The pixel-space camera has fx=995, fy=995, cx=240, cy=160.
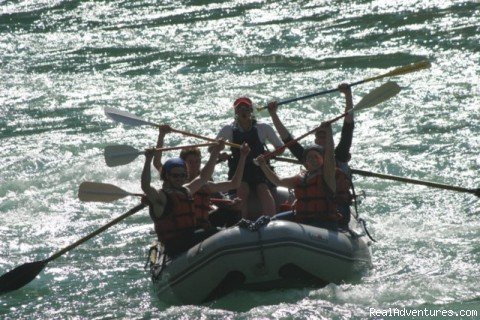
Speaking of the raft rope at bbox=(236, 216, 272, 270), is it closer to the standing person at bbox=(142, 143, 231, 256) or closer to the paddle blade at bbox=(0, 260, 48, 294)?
the standing person at bbox=(142, 143, 231, 256)

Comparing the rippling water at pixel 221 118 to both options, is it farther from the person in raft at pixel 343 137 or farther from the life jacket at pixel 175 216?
the person in raft at pixel 343 137

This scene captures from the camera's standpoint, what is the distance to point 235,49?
17.8 m

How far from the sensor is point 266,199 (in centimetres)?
911

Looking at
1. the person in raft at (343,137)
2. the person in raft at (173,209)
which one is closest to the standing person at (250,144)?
the person in raft at (343,137)

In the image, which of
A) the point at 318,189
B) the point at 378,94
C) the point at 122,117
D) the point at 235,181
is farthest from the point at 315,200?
the point at 122,117

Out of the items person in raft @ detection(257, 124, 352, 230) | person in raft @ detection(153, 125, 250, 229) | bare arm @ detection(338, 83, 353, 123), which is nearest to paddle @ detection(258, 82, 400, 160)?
bare arm @ detection(338, 83, 353, 123)

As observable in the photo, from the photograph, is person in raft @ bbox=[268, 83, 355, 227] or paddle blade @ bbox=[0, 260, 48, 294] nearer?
paddle blade @ bbox=[0, 260, 48, 294]

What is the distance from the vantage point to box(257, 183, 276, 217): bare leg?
901cm

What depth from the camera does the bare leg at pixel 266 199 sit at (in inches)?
355

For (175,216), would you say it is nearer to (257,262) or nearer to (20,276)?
(257,262)

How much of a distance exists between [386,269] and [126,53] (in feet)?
33.6

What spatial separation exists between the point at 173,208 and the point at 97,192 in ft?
3.26

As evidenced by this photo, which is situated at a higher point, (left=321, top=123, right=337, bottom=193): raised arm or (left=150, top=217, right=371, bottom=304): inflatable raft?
(left=321, top=123, right=337, bottom=193): raised arm

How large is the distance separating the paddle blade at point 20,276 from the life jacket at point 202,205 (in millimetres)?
1509
